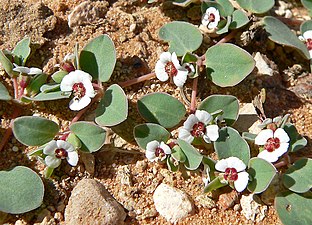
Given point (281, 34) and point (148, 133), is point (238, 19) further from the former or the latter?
point (148, 133)

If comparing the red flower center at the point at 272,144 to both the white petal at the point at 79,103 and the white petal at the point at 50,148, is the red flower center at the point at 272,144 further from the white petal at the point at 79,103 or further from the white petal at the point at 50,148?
the white petal at the point at 50,148

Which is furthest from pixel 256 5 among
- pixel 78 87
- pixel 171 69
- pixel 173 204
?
pixel 173 204

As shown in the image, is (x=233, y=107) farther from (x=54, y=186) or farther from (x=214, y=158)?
(x=54, y=186)

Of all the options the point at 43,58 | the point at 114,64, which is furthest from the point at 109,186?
the point at 43,58

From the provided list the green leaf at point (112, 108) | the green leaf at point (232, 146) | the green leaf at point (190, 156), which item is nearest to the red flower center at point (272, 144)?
the green leaf at point (232, 146)

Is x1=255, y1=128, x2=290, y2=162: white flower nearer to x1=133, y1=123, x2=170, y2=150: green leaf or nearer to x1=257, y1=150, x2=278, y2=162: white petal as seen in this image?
x1=257, y1=150, x2=278, y2=162: white petal
